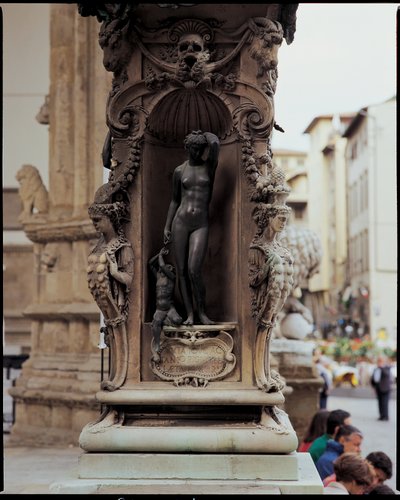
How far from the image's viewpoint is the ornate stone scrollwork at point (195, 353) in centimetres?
720

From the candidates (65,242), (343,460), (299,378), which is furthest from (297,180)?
(343,460)

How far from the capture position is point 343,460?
24.6ft

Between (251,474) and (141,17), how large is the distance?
295cm

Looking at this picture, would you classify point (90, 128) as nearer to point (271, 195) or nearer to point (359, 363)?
point (271, 195)

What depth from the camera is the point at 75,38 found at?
15.2m

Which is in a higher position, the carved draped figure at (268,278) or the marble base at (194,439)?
the carved draped figure at (268,278)

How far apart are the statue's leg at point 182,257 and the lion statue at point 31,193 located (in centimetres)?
835

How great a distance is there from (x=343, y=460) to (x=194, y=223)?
1.85 meters

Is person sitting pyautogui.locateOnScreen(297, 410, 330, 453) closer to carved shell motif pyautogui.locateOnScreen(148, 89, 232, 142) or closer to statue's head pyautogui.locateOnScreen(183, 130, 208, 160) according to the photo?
carved shell motif pyautogui.locateOnScreen(148, 89, 232, 142)

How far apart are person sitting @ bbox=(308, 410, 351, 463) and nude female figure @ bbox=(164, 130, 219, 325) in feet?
8.97

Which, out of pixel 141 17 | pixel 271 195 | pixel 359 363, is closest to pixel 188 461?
pixel 271 195

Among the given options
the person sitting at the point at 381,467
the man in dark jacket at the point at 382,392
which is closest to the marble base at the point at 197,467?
the person sitting at the point at 381,467

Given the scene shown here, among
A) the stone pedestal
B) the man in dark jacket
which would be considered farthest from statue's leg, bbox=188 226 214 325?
the man in dark jacket

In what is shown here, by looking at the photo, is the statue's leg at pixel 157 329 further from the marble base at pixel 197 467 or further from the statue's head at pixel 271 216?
the statue's head at pixel 271 216
